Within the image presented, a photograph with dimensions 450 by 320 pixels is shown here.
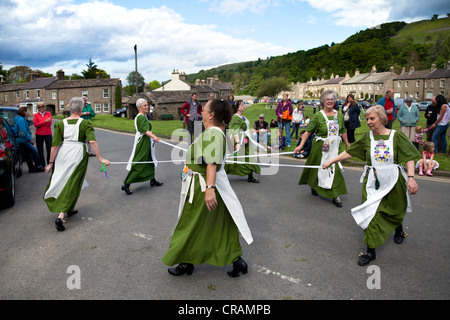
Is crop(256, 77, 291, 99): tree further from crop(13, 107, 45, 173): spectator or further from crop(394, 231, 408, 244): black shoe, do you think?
crop(394, 231, 408, 244): black shoe

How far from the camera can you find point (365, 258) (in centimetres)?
451

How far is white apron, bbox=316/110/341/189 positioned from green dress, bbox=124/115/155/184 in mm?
3868

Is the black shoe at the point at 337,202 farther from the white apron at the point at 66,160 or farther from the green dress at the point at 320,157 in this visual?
the white apron at the point at 66,160

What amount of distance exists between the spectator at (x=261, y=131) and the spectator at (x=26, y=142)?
25.3ft

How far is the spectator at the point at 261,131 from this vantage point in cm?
1380

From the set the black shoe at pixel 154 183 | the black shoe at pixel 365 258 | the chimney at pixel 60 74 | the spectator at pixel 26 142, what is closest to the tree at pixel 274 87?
the chimney at pixel 60 74

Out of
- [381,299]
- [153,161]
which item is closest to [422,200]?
[381,299]

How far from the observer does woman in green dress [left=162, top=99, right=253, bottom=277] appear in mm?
3904

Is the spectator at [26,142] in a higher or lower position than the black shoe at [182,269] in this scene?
higher

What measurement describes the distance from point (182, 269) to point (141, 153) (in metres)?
4.40

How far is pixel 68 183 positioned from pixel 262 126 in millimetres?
9146
